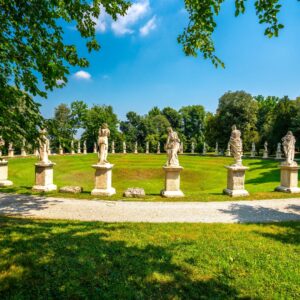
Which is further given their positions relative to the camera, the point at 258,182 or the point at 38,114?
the point at 258,182

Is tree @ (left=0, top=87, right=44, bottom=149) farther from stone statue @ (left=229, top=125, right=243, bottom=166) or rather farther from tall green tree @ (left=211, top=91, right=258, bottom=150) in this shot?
tall green tree @ (left=211, top=91, right=258, bottom=150)

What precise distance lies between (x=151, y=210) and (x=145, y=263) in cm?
428

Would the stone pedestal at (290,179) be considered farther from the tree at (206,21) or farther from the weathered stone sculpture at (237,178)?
the tree at (206,21)

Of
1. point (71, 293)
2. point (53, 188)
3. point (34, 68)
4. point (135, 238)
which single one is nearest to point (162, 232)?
point (135, 238)

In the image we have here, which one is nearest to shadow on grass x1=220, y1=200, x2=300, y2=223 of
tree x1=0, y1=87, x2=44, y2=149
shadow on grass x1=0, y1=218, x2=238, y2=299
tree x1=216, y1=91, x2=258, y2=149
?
shadow on grass x1=0, y1=218, x2=238, y2=299

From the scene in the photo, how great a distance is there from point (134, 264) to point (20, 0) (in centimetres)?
528

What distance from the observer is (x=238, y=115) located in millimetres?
45344

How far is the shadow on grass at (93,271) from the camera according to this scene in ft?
12.8

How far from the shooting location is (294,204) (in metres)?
10.3

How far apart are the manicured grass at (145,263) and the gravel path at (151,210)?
1270 mm

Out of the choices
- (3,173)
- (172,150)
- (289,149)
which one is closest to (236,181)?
(172,150)

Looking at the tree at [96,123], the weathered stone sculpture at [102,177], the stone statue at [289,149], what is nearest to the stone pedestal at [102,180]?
the weathered stone sculpture at [102,177]

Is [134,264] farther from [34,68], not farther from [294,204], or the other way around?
[294,204]

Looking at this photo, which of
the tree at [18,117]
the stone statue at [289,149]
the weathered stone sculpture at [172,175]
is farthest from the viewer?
the stone statue at [289,149]
